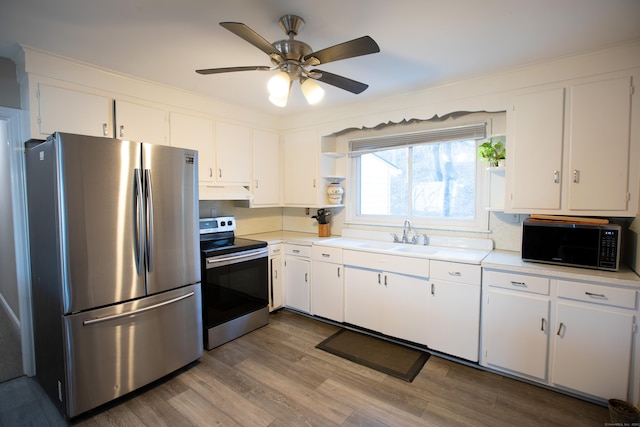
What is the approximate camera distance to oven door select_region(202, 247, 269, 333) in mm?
2756

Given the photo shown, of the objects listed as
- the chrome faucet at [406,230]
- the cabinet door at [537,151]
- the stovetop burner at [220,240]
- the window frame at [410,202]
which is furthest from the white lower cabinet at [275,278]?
the cabinet door at [537,151]

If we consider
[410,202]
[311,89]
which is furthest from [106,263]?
[410,202]

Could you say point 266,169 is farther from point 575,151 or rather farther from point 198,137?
point 575,151

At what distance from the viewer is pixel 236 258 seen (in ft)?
9.64

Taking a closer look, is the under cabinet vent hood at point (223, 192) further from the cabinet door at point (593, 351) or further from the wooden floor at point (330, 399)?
the cabinet door at point (593, 351)

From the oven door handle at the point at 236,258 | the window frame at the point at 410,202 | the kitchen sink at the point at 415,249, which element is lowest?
the oven door handle at the point at 236,258

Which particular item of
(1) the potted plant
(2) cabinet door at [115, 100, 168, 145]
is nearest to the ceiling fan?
(2) cabinet door at [115, 100, 168, 145]

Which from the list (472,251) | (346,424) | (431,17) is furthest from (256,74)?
(346,424)

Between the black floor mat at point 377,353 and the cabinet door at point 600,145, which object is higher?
the cabinet door at point 600,145

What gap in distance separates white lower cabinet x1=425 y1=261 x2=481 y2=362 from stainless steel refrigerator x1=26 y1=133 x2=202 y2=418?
6.67ft

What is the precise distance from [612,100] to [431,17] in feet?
4.77

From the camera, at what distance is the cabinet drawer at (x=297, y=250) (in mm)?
3439

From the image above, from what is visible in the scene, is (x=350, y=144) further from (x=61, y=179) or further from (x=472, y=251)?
(x=61, y=179)

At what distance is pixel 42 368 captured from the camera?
7.27ft
